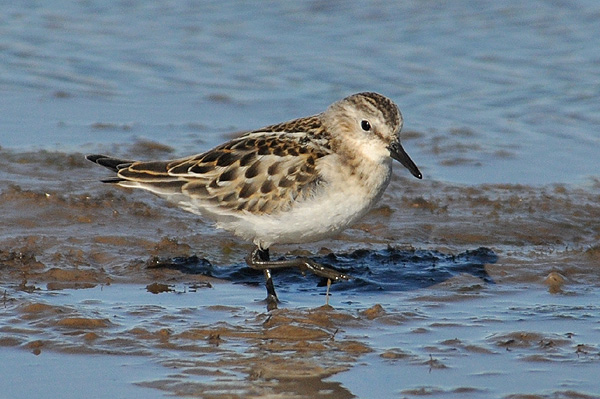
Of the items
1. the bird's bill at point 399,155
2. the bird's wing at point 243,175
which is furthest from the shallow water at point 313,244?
the bird's bill at point 399,155

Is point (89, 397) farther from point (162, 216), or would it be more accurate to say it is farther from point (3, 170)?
point (3, 170)

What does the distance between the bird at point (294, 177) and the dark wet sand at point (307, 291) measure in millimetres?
595

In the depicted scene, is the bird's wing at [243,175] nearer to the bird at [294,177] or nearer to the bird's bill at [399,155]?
the bird at [294,177]

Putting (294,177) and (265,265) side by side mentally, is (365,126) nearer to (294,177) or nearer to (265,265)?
(294,177)

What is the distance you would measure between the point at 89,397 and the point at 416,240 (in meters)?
4.38

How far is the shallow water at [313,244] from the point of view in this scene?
716 cm

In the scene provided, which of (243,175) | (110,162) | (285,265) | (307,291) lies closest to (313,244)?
(307,291)

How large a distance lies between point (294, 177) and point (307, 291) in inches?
45.6

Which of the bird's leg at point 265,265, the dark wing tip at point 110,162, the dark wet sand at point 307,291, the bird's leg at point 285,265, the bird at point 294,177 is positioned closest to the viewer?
the dark wet sand at point 307,291

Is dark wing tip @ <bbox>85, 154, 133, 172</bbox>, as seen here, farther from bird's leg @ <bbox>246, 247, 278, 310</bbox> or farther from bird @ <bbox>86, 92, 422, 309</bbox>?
bird's leg @ <bbox>246, 247, 278, 310</bbox>

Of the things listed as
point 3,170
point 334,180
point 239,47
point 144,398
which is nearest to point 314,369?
point 144,398

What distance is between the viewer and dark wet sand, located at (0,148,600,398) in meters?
7.13

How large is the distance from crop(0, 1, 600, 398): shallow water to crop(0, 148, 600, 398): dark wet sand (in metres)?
0.02

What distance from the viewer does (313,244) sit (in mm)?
9992
